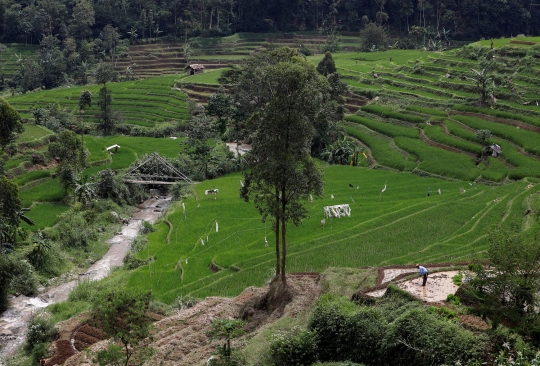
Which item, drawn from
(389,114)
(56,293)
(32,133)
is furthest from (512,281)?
(32,133)

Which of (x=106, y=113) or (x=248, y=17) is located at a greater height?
(x=248, y=17)

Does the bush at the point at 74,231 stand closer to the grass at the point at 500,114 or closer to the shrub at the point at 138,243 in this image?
the shrub at the point at 138,243

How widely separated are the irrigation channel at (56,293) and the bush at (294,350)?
1355 centimetres

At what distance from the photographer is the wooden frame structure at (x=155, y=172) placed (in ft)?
151

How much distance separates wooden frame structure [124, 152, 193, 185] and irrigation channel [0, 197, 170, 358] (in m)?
3.41

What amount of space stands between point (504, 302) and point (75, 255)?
25.9m

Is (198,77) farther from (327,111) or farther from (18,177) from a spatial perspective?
(18,177)

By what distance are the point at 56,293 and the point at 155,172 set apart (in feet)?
56.6

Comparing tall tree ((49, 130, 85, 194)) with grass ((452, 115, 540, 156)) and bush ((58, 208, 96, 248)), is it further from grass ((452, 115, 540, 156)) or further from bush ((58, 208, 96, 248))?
grass ((452, 115, 540, 156))

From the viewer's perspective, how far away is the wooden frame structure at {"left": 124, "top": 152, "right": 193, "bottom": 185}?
4616cm

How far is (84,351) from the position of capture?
69.2 ft

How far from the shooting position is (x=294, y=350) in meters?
16.1

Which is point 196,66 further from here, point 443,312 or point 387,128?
point 443,312

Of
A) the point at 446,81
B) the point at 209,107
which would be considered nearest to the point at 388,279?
the point at 209,107
